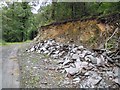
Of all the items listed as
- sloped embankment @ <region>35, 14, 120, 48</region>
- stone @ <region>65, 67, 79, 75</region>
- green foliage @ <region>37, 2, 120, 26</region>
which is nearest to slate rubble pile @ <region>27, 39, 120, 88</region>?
stone @ <region>65, 67, 79, 75</region>

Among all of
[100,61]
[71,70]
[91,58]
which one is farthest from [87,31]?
[71,70]

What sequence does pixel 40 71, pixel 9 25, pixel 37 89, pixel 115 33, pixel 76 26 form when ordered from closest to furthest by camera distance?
1. pixel 37 89
2. pixel 40 71
3. pixel 115 33
4. pixel 76 26
5. pixel 9 25

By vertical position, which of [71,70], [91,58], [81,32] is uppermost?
[81,32]

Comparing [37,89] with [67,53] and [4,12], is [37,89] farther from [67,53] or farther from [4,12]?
[4,12]

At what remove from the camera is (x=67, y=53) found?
352 inches

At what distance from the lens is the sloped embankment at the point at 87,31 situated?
27.9 ft

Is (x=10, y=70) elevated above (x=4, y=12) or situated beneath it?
situated beneath

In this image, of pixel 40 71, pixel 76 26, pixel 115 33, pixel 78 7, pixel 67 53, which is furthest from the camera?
pixel 78 7

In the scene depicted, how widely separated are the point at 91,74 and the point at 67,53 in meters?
2.99

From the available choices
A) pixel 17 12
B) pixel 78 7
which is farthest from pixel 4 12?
pixel 78 7

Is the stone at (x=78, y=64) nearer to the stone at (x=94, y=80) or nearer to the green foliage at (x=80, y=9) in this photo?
the stone at (x=94, y=80)

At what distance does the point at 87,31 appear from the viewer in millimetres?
9742

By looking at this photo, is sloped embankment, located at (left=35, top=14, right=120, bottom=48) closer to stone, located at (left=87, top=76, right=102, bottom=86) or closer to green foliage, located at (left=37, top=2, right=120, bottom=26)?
green foliage, located at (left=37, top=2, right=120, bottom=26)

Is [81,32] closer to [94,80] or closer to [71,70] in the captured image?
[71,70]
